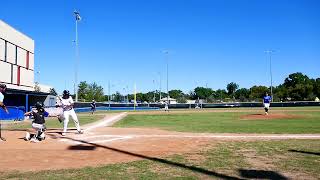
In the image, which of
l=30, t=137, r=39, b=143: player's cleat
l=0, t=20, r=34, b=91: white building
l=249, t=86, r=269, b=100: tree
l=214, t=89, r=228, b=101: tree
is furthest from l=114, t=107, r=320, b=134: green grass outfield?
l=214, t=89, r=228, b=101: tree

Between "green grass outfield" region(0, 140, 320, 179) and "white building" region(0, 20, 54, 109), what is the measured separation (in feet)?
124

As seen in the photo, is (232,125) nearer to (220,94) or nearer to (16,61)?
(16,61)

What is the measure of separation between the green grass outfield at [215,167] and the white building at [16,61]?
124ft

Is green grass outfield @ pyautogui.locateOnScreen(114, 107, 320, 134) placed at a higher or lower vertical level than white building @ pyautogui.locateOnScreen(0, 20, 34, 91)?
lower

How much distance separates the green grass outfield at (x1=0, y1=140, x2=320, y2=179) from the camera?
821cm

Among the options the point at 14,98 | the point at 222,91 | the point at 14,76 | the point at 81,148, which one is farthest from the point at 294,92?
the point at 81,148

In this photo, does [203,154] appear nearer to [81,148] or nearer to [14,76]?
[81,148]

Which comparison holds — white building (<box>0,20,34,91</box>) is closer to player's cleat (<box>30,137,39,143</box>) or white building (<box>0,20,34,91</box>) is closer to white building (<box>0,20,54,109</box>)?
white building (<box>0,20,54,109</box>)

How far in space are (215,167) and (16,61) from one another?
56573 millimetres

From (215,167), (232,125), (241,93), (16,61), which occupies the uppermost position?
(16,61)

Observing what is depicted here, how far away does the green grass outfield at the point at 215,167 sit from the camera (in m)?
8.21

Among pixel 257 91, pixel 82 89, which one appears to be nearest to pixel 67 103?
pixel 82 89

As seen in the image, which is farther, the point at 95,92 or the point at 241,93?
the point at 241,93

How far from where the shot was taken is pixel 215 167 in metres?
9.16
